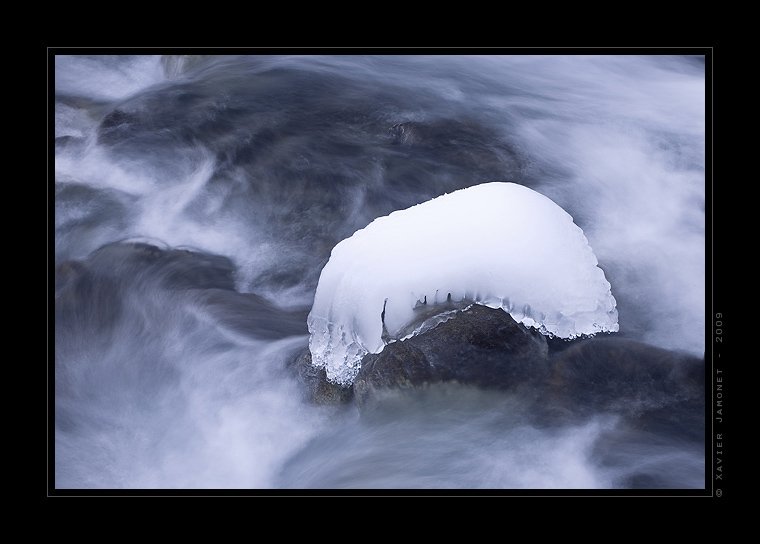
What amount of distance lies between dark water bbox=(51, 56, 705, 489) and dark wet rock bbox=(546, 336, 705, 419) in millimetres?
103

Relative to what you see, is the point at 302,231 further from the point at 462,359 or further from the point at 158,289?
the point at 462,359

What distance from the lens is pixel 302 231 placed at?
5102 millimetres

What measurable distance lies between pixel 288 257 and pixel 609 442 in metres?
2.34

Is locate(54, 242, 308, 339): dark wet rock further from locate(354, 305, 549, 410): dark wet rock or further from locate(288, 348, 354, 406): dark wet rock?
locate(354, 305, 549, 410): dark wet rock

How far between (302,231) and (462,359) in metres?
1.75

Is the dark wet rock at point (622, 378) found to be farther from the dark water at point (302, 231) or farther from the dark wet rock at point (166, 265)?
the dark wet rock at point (166, 265)

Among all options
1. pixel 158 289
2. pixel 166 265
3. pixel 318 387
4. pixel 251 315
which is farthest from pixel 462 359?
pixel 166 265

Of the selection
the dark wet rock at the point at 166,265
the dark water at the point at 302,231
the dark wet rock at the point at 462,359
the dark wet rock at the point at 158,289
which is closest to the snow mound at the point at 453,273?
the dark wet rock at the point at 462,359

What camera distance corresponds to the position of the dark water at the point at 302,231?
3.65 metres

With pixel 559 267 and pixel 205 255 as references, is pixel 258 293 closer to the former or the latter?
pixel 205 255

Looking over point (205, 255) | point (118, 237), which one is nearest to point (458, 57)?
point (205, 255)

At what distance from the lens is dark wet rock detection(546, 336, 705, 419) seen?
371 cm
